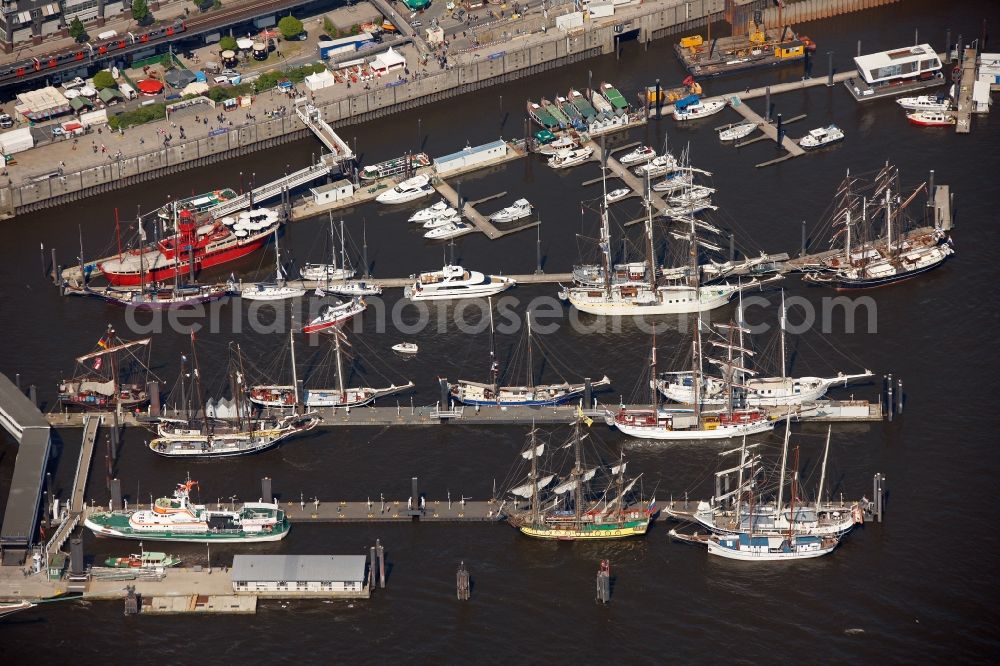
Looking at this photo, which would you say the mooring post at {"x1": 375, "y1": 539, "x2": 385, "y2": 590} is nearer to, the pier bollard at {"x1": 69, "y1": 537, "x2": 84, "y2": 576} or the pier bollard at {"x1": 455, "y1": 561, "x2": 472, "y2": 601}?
the pier bollard at {"x1": 455, "y1": 561, "x2": 472, "y2": 601}

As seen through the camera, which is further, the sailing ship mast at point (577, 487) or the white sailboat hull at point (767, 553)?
the sailing ship mast at point (577, 487)

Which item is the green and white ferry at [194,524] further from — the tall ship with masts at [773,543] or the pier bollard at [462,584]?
the tall ship with masts at [773,543]

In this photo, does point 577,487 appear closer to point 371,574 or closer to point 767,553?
point 767,553

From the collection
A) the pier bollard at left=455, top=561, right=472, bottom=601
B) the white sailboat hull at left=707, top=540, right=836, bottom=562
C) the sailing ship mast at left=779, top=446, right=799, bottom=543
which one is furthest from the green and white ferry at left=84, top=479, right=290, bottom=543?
the sailing ship mast at left=779, top=446, right=799, bottom=543

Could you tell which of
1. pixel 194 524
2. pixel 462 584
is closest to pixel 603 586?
pixel 462 584

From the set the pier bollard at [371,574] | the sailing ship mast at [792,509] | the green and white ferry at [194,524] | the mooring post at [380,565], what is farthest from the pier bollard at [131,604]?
the sailing ship mast at [792,509]

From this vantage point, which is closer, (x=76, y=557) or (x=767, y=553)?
(x=76, y=557)
